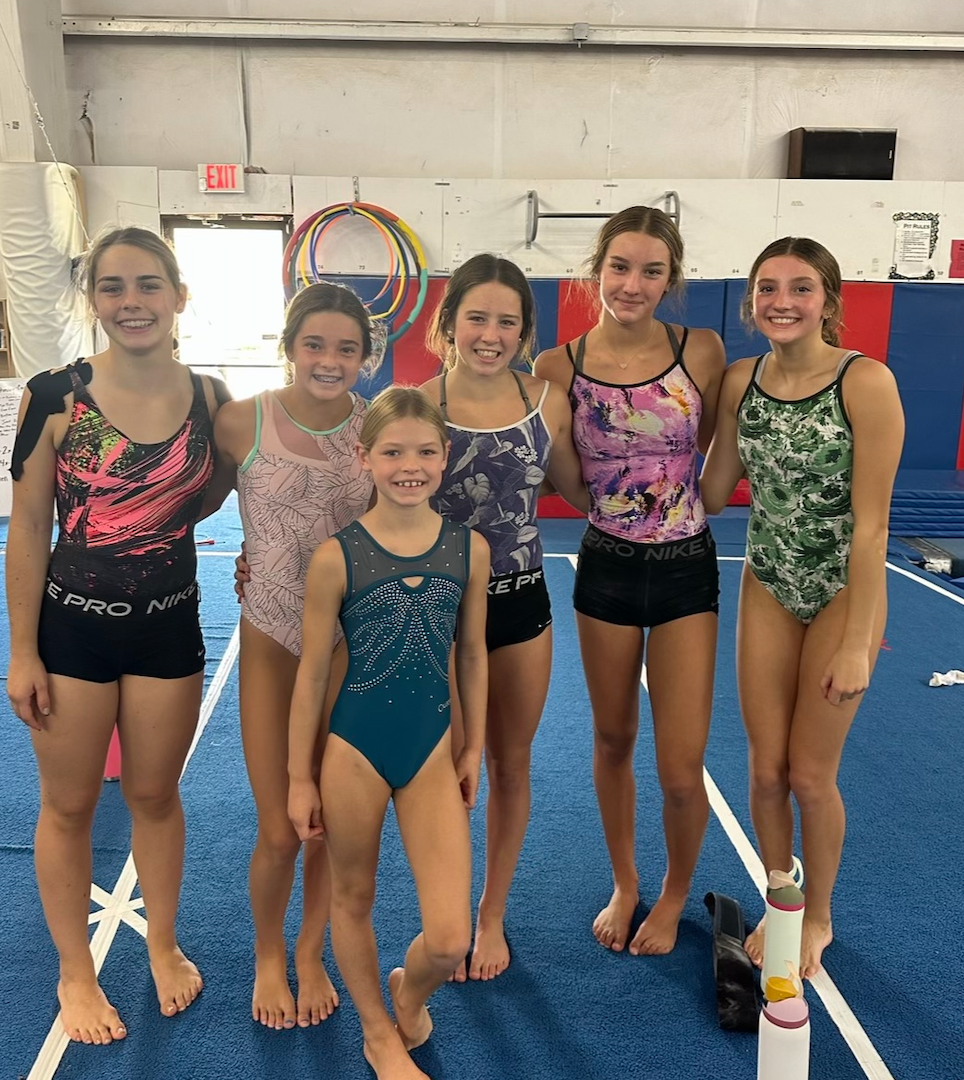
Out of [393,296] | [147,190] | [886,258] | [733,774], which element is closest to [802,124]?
[886,258]

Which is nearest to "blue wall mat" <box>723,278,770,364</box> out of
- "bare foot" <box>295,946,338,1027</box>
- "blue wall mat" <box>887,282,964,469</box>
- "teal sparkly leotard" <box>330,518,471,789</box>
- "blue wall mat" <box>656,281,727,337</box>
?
"blue wall mat" <box>656,281,727,337</box>

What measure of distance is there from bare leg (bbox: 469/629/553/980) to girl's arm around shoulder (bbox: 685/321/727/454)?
658 millimetres

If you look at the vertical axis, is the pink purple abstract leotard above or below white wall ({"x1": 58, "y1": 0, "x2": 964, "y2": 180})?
below

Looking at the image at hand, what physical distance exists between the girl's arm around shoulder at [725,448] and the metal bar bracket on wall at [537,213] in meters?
5.09

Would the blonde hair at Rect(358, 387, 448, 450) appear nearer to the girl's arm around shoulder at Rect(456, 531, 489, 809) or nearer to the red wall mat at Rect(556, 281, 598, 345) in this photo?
the girl's arm around shoulder at Rect(456, 531, 489, 809)

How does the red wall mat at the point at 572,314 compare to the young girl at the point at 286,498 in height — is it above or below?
above

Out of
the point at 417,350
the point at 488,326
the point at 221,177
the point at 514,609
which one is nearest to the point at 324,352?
the point at 488,326

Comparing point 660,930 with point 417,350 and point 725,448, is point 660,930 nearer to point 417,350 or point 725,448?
point 725,448

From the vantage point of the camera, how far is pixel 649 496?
2.07 m

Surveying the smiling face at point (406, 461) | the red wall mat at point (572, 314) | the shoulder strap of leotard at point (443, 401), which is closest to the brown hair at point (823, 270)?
the shoulder strap of leotard at point (443, 401)

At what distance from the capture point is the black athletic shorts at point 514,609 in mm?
1973

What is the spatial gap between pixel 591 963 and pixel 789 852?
1.78 ft

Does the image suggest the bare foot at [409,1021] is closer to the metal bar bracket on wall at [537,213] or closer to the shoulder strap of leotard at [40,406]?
the shoulder strap of leotard at [40,406]

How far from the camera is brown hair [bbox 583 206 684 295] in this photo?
2.01 meters
